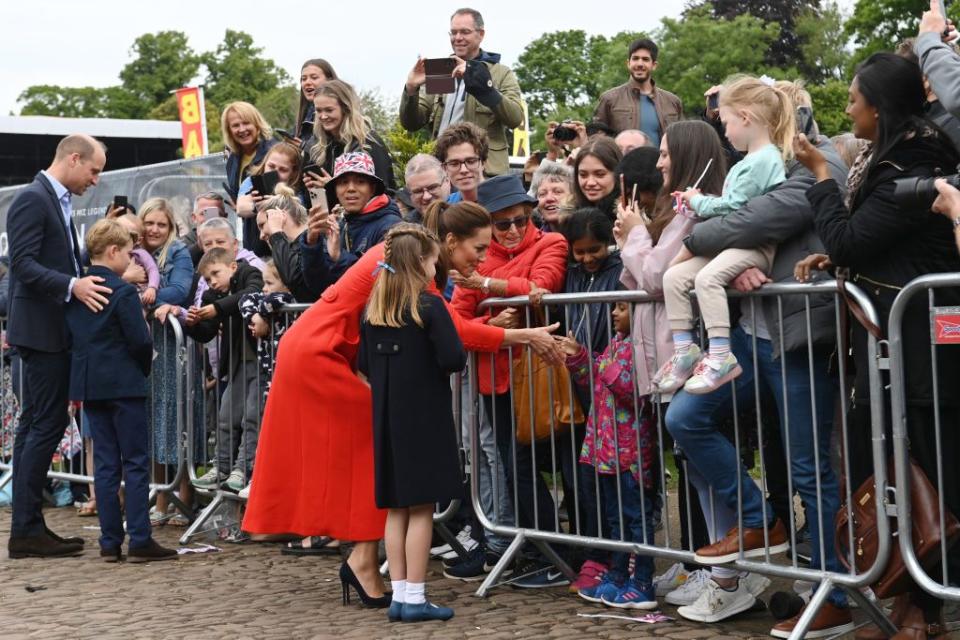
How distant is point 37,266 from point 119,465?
1.35 metres

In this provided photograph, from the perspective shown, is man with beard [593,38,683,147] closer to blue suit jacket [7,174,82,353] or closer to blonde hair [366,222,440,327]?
blue suit jacket [7,174,82,353]

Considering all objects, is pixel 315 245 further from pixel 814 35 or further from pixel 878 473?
pixel 814 35

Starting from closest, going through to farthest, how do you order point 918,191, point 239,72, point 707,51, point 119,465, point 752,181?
1. point 918,191
2. point 752,181
3. point 119,465
4. point 707,51
5. point 239,72

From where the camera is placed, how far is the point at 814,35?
65.2 metres

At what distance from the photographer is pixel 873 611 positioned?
5422 millimetres

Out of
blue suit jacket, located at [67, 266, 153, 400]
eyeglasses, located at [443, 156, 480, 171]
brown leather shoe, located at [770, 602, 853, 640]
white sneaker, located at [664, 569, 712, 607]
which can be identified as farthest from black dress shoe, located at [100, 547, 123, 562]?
brown leather shoe, located at [770, 602, 853, 640]

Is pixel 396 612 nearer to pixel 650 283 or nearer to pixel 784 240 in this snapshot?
pixel 650 283

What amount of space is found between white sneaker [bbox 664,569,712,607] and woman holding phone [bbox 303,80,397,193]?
11.1ft

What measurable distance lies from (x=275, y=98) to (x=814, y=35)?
27.0 meters

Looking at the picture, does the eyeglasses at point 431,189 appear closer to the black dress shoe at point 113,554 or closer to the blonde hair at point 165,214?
the black dress shoe at point 113,554

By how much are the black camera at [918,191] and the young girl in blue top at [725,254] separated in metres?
0.78

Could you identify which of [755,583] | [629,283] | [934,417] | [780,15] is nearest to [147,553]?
[629,283]

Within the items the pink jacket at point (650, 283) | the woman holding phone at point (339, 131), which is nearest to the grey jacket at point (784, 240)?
the pink jacket at point (650, 283)

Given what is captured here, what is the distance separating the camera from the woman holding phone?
887 cm
